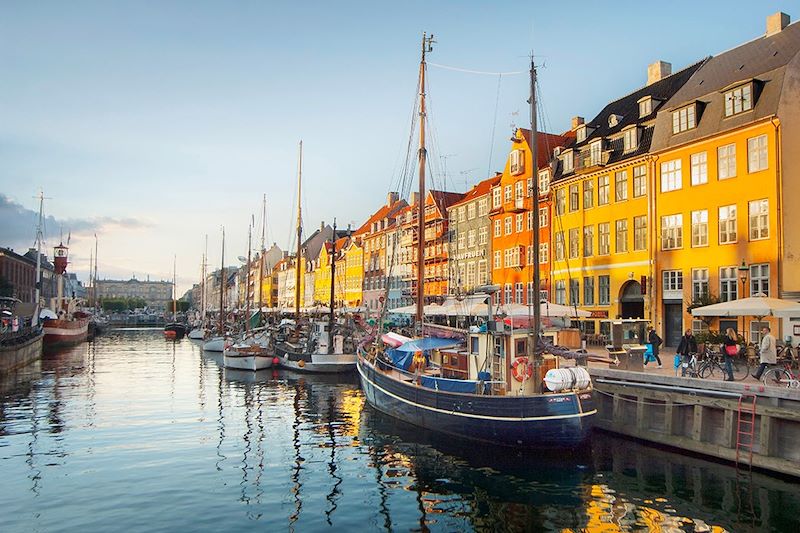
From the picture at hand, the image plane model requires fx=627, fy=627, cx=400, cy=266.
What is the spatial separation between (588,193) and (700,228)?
36.4 feet

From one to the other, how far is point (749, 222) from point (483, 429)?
22438mm

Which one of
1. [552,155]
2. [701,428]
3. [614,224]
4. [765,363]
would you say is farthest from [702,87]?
[701,428]

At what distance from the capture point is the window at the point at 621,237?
43.9 meters

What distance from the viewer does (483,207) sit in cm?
6450

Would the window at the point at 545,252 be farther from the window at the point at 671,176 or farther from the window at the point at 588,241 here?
the window at the point at 671,176

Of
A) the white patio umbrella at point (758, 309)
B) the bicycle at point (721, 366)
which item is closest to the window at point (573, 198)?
the white patio umbrella at point (758, 309)

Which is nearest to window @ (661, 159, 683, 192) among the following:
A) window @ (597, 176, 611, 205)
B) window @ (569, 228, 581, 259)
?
window @ (597, 176, 611, 205)

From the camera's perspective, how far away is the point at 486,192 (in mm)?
64625

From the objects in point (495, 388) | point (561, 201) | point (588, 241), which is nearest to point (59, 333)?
point (561, 201)

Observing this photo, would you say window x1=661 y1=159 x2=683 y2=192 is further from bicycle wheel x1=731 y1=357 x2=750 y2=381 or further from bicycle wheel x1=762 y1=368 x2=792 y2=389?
bicycle wheel x1=762 y1=368 x2=792 y2=389

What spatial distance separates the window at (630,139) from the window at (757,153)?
9213 millimetres

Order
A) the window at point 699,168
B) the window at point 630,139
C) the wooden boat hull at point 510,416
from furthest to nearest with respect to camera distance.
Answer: the window at point 630,139
the window at point 699,168
the wooden boat hull at point 510,416

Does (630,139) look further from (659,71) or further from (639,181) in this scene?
(659,71)

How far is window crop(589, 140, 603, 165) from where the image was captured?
46.8 metres
